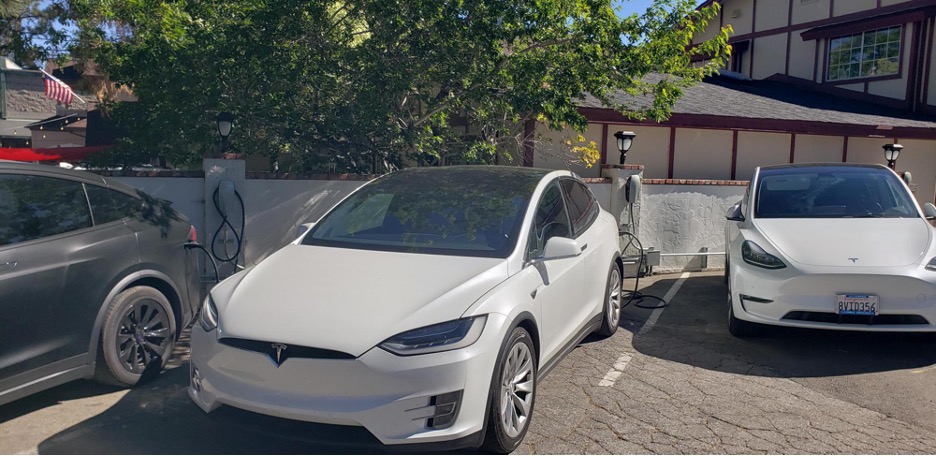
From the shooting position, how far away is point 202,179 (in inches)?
325

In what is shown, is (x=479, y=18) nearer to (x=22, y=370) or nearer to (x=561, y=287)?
(x=561, y=287)

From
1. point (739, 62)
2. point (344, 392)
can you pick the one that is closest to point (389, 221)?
point (344, 392)

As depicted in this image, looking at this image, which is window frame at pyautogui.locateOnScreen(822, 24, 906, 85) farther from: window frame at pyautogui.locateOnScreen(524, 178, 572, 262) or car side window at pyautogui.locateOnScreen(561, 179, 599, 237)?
window frame at pyautogui.locateOnScreen(524, 178, 572, 262)

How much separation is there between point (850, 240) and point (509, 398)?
388 cm

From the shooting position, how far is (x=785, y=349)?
631 cm

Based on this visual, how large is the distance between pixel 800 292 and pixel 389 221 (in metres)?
3.44

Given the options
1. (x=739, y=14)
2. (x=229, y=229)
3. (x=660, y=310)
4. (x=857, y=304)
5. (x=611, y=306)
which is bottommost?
(x=660, y=310)

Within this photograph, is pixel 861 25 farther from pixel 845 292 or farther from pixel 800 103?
pixel 845 292

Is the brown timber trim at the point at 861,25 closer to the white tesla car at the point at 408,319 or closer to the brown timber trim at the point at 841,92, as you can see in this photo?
the brown timber trim at the point at 841,92

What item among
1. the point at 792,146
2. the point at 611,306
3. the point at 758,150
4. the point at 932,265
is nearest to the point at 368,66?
the point at 611,306

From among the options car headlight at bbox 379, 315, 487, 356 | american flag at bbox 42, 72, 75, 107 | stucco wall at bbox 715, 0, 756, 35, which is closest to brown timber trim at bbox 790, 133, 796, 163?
stucco wall at bbox 715, 0, 756, 35

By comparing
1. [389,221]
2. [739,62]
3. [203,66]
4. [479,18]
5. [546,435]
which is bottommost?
[546,435]

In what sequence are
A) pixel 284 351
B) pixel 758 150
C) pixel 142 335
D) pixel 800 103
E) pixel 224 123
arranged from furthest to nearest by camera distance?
1. pixel 800 103
2. pixel 758 150
3. pixel 224 123
4. pixel 142 335
5. pixel 284 351

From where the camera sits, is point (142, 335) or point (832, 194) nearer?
point (142, 335)
